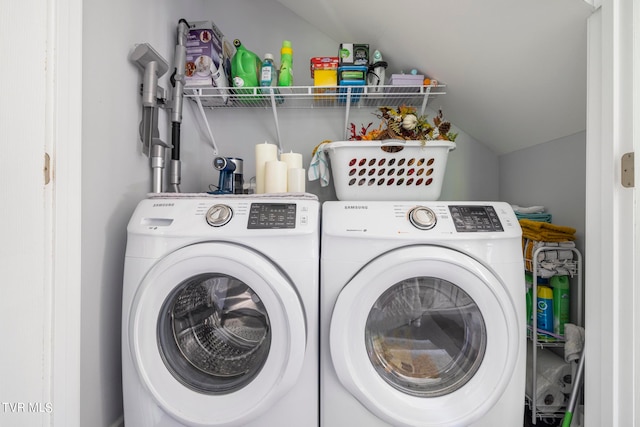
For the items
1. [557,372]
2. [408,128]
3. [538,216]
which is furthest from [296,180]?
[557,372]

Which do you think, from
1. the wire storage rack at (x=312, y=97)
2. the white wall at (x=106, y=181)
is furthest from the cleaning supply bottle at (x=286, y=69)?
the white wall at (x=106, y=181)

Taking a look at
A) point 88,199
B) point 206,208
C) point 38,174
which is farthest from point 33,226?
point 206,208

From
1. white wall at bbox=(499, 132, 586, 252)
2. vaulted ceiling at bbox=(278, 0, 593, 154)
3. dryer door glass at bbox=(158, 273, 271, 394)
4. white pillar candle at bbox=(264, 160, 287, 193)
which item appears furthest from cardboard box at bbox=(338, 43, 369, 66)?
dryer door glass at bbox=(158, 273, 271, 394)

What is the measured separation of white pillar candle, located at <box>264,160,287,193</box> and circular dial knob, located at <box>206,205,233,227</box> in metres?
0.28

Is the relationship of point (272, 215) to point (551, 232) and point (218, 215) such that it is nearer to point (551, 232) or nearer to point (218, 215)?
point (218, 215)

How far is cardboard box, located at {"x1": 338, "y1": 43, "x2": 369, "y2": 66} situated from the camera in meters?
1.47

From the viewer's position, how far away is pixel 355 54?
1.49 meters

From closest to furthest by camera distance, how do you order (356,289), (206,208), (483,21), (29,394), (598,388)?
(29,394) < (598,388) < (356,289) < (206,208) < (483,21)

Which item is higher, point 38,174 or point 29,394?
point 38,174

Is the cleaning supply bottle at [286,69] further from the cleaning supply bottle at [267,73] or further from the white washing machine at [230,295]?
the white washing machine at [230,295]

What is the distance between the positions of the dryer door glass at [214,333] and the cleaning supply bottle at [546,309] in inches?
43.9

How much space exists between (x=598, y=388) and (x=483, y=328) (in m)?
0.30

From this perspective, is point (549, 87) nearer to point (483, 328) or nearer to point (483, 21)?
point (483, 21)

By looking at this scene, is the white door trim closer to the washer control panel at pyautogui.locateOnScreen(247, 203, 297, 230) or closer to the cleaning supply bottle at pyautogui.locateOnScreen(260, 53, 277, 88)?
the washer control panel at pyautogui.locateOnScreen(247, 203, 297, 230)
